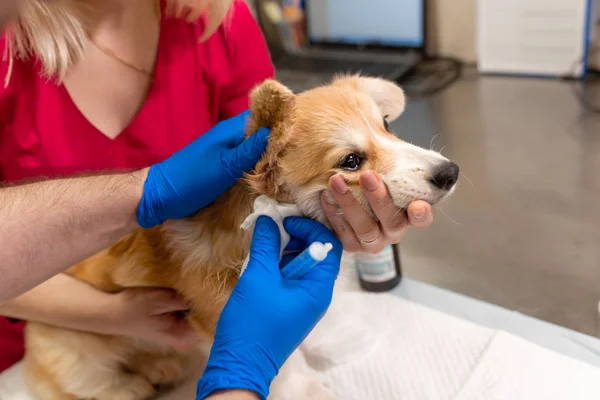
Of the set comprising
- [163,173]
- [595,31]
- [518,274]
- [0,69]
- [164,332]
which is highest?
[0,69]

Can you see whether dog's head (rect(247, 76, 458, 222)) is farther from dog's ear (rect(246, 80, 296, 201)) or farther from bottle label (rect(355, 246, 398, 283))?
bottle label (rect(355, 246, 398, 283))

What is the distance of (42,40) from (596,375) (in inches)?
42.7

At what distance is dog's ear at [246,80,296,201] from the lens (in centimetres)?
74

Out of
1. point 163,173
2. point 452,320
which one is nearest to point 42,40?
point 163,173

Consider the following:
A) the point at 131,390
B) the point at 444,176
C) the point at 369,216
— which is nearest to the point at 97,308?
the point at 131,390

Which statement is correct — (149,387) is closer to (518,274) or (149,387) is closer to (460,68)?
(518,274)

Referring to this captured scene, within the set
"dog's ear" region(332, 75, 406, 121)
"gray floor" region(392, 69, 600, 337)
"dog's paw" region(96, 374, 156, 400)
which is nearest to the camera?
"dog's ear" region(332, 75, 406, 121)

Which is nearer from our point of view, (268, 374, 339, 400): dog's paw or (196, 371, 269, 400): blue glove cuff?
(196, 371, 269, 400): blue glove cuff

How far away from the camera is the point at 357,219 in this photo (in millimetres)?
734

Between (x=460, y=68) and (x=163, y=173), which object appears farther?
(x=460, y=68)

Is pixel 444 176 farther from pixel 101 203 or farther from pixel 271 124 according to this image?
pixel 101 203

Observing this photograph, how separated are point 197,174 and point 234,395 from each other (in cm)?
33

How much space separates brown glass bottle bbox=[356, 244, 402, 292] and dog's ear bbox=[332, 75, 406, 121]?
0.35 meters

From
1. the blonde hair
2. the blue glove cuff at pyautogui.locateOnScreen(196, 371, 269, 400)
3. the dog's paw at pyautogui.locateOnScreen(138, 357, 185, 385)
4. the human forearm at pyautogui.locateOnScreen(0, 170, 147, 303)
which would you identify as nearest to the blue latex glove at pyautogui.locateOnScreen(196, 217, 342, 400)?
the blue glove cuff at pyautogui.locateOnScreen(196, 371, 269, 400)
